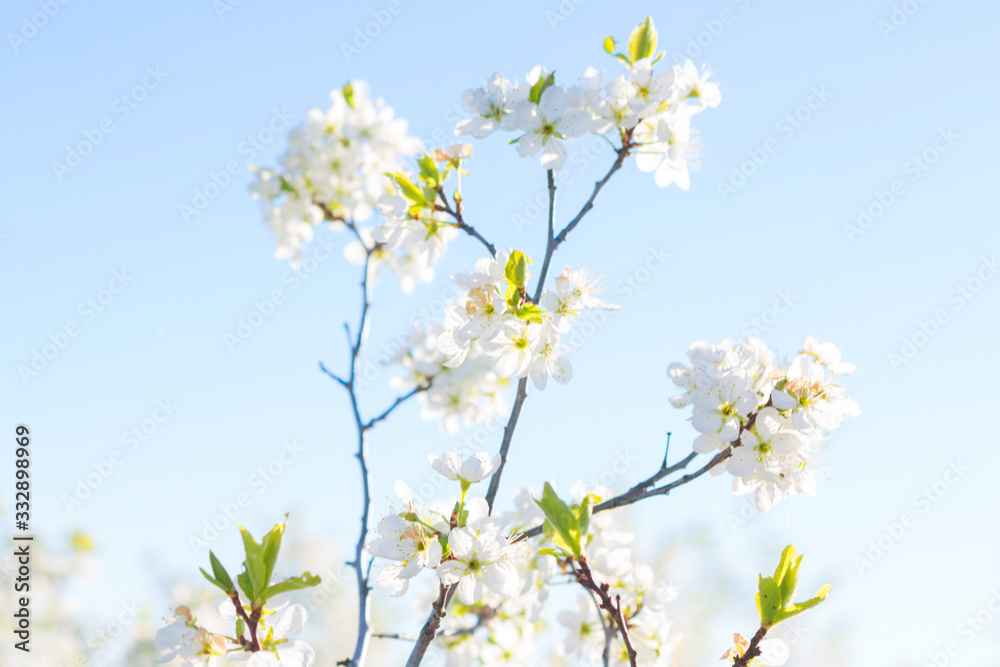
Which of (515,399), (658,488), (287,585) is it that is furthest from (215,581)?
(658,488)

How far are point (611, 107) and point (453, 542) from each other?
113 cm

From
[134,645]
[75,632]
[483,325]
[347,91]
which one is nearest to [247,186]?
[347,91]

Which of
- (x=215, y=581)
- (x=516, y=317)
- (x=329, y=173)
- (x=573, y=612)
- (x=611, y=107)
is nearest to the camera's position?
(x=215, y=581)

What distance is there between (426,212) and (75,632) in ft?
20.4

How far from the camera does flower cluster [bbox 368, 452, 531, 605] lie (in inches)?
51.9

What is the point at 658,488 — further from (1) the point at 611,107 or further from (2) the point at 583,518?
(1) the point at 611,107

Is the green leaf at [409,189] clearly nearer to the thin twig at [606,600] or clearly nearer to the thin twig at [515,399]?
the thin twig at [515,399]

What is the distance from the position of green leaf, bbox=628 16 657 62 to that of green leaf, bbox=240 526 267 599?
4.76ft

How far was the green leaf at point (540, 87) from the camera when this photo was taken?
176 cm

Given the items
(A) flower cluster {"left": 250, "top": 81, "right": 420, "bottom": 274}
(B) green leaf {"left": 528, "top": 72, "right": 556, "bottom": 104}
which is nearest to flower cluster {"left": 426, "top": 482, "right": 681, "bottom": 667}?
(B) green leaf {"left": 528, "top": 72, "right": 556, "bottom": 104}

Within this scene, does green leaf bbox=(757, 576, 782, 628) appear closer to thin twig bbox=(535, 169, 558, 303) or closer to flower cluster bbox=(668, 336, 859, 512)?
flower cluster bbox=(668, 336, 859, 512)

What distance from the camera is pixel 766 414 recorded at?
4.92ft

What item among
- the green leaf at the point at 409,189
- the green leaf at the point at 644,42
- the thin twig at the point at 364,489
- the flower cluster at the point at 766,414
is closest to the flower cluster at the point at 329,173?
the thin twig at the point at 364,489

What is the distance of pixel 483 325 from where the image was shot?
5.12 feet
